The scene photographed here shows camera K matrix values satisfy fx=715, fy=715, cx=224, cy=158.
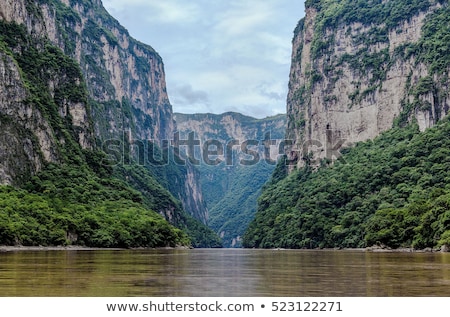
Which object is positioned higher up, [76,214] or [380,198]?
[380,198]

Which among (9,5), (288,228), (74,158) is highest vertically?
(9,5)

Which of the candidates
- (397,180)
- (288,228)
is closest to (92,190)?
(288,228)

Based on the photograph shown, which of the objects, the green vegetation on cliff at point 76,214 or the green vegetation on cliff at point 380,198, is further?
the green vegetation on cliff at point 380,198

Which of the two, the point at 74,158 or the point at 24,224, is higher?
the point at 74,158

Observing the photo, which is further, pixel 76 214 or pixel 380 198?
pixel 380 198

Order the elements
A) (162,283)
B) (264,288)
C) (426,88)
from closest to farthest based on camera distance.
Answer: (264,288) → (162,283) → (426,88)

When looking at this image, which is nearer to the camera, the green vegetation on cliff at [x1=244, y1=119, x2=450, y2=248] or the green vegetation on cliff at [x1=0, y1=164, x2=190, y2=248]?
the green vegetation on cliff at [x1=0, y1=164, x2=190, y2=248]

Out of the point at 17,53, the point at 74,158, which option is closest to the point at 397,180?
the point at 74,158

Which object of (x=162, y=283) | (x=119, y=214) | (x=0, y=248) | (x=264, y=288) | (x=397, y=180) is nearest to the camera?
(x=264, y=288)
